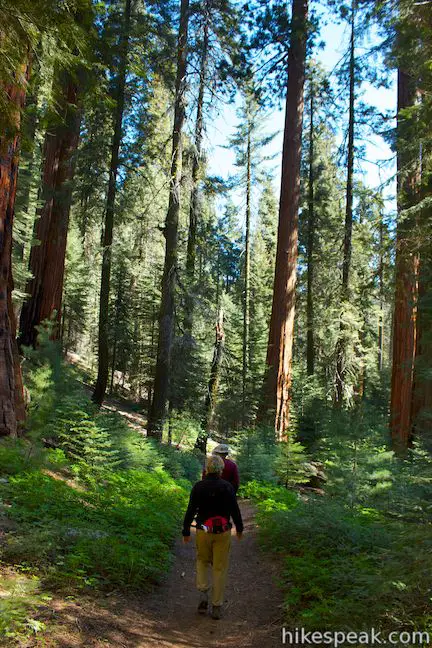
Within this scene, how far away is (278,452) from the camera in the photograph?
11.0m

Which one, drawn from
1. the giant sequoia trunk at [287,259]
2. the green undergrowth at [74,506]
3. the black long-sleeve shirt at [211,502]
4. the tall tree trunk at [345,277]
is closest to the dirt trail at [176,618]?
the green undergrowth at [74,506]

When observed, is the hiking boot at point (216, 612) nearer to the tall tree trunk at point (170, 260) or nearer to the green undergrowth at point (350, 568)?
the green undergrowth at point (350, 568)

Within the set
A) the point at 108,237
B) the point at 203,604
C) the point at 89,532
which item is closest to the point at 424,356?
the point at 203,604

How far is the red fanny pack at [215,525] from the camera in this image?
488cm

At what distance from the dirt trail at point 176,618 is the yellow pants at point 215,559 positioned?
0.27 metres

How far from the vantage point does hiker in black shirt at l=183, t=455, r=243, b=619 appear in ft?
15.9

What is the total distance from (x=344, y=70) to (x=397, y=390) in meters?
12.3

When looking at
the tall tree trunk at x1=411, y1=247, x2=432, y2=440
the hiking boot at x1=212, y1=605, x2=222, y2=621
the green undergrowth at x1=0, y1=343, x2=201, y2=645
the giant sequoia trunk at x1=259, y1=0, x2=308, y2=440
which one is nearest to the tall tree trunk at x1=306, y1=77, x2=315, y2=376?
the tall tree trunk at x1=411, y1=247, x2=432, y2=440

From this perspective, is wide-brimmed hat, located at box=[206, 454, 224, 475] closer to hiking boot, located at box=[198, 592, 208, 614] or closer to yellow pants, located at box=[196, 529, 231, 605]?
yellow pants, located at box=[196, 529, 231, 605]

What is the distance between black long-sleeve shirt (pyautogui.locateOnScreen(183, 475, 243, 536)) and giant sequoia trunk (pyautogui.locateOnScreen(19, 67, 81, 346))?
7918mm

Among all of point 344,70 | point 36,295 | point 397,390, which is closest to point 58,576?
point 36,295

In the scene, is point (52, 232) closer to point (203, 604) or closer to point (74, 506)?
point (74, 506)

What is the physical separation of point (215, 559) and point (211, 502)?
0.56 meters

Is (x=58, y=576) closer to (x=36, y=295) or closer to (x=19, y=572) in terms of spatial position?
(x=19, y=572)
